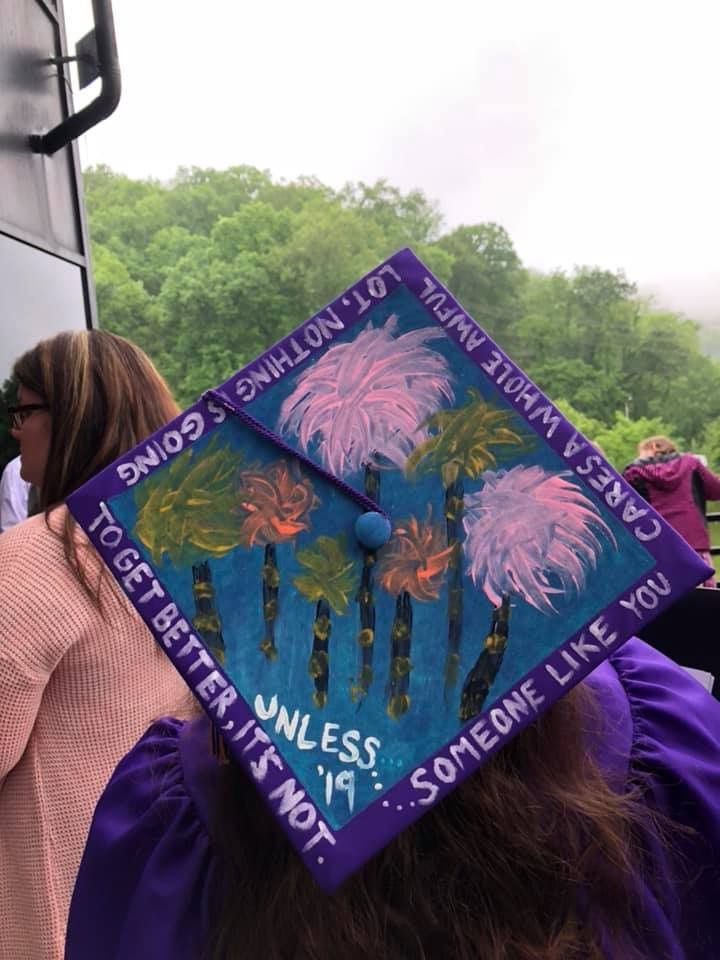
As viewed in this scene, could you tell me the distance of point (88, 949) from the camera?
2.30ft

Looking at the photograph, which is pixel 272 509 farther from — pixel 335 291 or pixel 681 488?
pixel 335 291

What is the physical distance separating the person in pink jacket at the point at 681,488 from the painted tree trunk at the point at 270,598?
409 cm

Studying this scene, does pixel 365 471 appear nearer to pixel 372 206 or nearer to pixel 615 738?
pixel 615 738

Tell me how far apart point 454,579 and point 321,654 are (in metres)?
0.12

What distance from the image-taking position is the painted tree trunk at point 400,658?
2.03ft

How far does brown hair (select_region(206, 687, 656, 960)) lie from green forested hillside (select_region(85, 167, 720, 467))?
1202 cm

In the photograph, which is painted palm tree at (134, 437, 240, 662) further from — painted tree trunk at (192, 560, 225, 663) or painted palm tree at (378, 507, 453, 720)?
painted palm tree at (378, 507, 453, 720)

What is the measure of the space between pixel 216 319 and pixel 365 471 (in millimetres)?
15697

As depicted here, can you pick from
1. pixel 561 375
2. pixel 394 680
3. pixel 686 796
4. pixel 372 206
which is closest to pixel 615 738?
pixel 686 796

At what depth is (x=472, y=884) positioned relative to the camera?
58cm

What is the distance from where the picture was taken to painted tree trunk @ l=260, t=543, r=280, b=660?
62 cm

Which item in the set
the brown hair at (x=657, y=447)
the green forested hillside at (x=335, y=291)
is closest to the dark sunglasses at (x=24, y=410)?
the brown hair at (x=657, y=447)

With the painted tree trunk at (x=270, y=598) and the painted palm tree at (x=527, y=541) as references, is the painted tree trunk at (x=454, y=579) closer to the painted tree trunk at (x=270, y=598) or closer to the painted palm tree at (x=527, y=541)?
the painted palm tree at (x=527, y=541)

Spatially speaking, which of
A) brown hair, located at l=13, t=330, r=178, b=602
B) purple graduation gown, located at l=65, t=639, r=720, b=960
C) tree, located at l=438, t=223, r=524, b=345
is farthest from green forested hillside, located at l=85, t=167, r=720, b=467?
purple graduation gown, located at l=65, t=639, r=720, b=960
